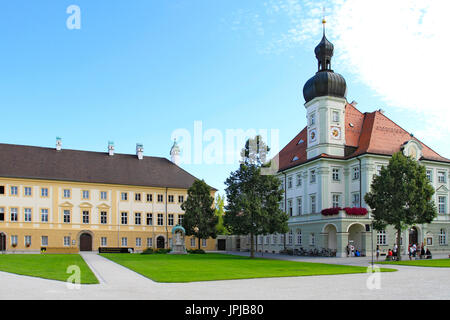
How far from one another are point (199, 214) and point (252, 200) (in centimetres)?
1480

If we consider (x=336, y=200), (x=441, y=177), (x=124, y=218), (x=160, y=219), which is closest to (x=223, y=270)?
(x=336, y=200)

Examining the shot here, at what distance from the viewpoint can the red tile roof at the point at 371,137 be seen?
5044cm

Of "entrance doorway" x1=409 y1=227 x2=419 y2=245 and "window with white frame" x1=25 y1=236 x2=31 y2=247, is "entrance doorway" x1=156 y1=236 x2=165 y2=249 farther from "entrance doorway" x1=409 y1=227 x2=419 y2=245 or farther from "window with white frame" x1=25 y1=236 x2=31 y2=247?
"entrance doorway" x1=409 y1=227 x2=419 y2=245

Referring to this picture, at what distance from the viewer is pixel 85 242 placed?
6206 centimetres

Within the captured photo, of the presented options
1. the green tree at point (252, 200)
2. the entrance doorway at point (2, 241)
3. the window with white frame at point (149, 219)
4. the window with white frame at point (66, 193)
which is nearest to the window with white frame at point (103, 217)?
the window with white frame at point (66, 193)

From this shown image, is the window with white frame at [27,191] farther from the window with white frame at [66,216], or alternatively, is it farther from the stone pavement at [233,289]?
the stone pavement at [233,289]

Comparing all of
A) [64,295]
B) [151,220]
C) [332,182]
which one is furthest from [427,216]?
[151,220]

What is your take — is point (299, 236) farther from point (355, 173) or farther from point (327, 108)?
point (327, 108)

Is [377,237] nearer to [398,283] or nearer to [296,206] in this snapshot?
[296,206]

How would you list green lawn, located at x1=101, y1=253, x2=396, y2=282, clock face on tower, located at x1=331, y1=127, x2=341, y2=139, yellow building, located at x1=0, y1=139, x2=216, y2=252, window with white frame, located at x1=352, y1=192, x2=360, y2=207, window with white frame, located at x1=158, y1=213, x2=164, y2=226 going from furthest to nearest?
window with white frame, located at x1=158, y1=213, x2=164, y2=226 < yellow building, located at x1=0, y1=139, x2=216, y2=252 < clock face on tower, located at x1=331, y1=127, x2=341, y2=139 < window with white frame, located at x1=352, y1=192, x2=360, y2=207 < green lawn, located at x1=101, y1=253, x2=396, y2=282

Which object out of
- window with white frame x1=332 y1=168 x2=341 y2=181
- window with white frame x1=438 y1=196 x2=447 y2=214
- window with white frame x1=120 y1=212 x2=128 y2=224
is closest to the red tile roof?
window with white frame x1=332 y1=168 x2=341 y2=181

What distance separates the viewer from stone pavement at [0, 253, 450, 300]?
48.5 ft

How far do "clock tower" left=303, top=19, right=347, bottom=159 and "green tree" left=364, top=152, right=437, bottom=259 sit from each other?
40.0ft

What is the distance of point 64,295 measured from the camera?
48.4 ft
